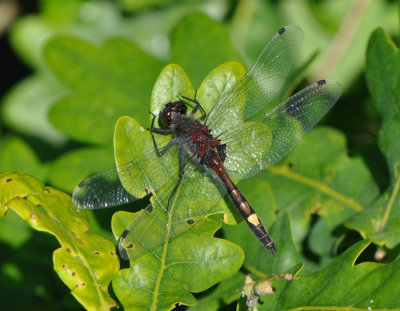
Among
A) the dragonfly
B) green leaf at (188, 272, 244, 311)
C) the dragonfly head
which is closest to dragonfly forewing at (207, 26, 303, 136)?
the dragonfly

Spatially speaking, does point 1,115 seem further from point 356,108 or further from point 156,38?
point 356,108

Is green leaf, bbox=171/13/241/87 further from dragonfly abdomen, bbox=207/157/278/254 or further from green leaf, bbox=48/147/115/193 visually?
dragonfly abdomen, bbox=207/157/278/254

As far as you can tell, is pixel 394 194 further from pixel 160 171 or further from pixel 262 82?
pixel 160 171

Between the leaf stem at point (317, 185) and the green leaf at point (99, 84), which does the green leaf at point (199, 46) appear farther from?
the leaf stem at point (317, 185)

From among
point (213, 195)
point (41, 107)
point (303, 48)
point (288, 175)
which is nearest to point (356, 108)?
point (303, 48)

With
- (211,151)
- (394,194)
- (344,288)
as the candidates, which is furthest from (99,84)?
(344,288)

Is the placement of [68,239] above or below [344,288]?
above
